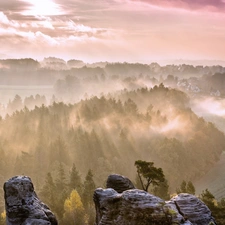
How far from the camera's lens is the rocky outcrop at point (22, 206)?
95.1ft

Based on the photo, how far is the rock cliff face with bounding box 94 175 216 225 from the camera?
80.9ft

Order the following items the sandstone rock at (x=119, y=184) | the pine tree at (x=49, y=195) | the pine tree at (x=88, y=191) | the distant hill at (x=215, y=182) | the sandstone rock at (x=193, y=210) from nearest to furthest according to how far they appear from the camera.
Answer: the sandstone rock at (x=193, y=210) → the sandstone rock at (x=119, y=184) → the pine tree at (x=49, y=195) → the pine tree at (x=88, y=191) → the distant hill at (x=215, y=182)

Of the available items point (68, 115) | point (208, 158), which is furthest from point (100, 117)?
point (208, 158)

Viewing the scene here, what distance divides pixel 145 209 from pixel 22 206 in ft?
41.3

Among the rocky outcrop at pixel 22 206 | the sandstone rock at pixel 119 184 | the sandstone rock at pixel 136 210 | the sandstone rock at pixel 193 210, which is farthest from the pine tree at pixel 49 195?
the sandstone rock at pixel 193 210

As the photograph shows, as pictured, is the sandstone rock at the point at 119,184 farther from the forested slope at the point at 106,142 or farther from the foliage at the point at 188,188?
the forested slope at the point at 106,142

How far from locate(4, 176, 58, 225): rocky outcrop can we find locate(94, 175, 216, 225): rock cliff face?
19.4ft

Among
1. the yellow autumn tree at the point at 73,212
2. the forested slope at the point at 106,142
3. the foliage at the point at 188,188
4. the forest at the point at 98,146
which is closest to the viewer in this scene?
the foliage at the point at 188,188

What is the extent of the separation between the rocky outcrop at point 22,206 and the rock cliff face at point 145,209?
590cm

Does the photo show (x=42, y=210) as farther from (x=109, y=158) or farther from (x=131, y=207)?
(x=109, y=158)

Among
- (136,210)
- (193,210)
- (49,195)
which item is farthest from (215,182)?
(136,210)

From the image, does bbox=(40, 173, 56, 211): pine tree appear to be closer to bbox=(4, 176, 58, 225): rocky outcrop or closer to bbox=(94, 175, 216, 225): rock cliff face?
bbox=(4, 176, 58, 225): rocky outcrop

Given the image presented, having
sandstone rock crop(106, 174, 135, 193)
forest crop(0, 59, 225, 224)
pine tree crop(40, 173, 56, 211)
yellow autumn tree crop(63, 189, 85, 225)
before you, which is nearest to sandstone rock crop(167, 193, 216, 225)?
sandstone rock crop(106, 174, 135, 193)

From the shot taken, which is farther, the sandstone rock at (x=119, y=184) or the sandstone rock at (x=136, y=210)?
the sandstone rock at (x=119, y=184)
